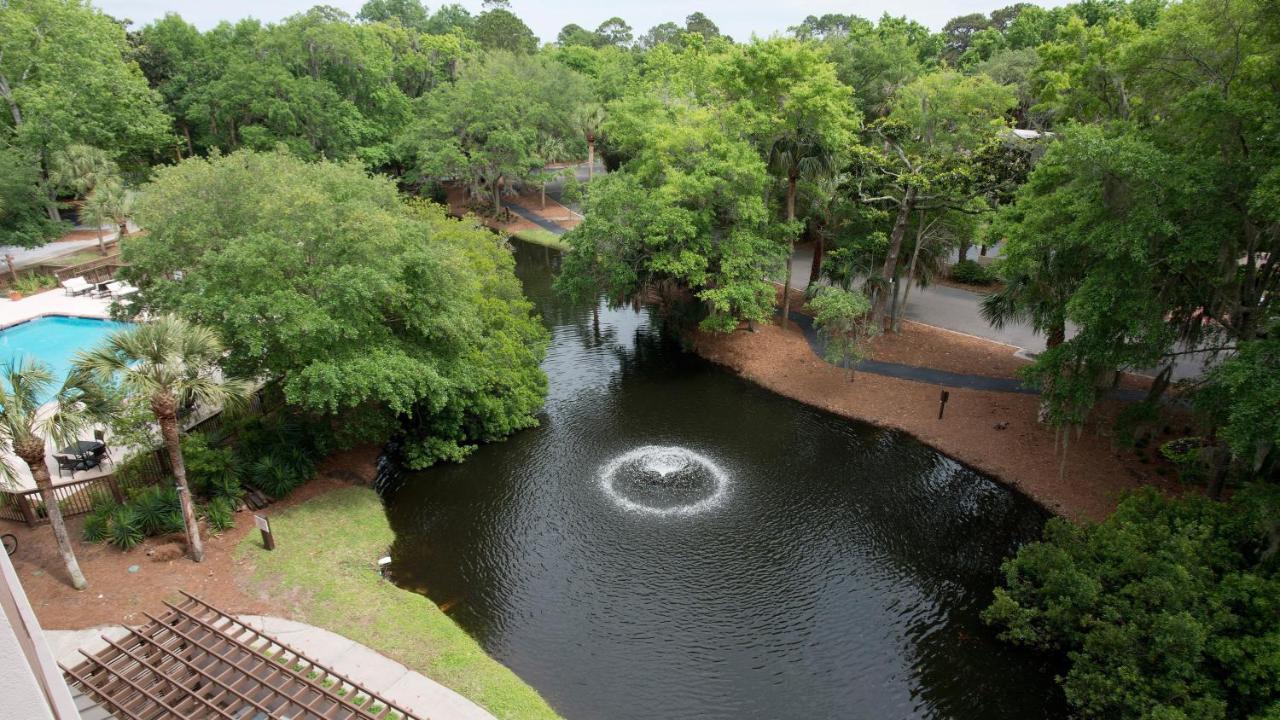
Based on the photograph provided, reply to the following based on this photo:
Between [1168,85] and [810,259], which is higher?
[1168,85]

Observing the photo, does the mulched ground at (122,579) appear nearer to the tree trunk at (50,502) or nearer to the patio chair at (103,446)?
the tree trunk at (50,502)

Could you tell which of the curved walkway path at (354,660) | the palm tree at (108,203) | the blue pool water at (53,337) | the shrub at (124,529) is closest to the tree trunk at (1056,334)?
the curved walkway path at (354,660)

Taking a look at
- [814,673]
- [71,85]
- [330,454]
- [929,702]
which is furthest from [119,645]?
[71,85]

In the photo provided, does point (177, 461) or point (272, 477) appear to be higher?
point (177, 461)

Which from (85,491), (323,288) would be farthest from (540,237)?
(85,491)

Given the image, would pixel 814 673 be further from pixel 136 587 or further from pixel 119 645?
pixel 136 587

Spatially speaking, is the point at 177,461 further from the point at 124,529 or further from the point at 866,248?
the point at 866,248
